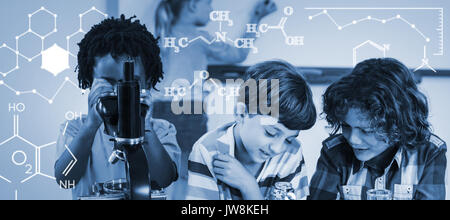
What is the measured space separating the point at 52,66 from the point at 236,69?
547 mm

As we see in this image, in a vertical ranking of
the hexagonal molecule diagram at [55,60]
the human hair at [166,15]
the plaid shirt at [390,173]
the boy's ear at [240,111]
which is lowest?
the plaid shirt at [390,173]

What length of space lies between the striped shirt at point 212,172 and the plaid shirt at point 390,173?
0.28ft

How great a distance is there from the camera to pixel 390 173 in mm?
1416

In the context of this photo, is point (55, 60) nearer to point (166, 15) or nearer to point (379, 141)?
point (166, 15)

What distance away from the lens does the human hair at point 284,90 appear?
Result: 54.6 inches

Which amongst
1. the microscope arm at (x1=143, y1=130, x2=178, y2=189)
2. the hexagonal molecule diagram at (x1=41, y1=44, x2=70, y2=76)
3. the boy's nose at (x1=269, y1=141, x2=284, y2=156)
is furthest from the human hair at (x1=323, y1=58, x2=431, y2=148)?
the hexagonal molecule diagram at (x1=41, y1=44, x2=70, y2=76)

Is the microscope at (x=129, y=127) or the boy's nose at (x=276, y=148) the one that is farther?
the boy's nose at (x=276, y=148)

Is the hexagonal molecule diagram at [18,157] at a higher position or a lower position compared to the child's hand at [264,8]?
lower

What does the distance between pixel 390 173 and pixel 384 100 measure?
22cm

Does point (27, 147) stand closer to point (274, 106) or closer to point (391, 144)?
point (274, 106)

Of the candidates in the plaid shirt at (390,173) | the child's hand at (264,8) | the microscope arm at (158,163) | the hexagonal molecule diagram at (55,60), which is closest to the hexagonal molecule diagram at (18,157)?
the hexagonal molecule diagram at (55,60)

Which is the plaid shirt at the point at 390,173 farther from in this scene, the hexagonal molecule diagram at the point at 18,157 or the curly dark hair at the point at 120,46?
the hexagonal molecule diagram at the point at 18,157

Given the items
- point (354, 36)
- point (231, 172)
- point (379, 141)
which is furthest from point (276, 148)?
point (354, 36)
